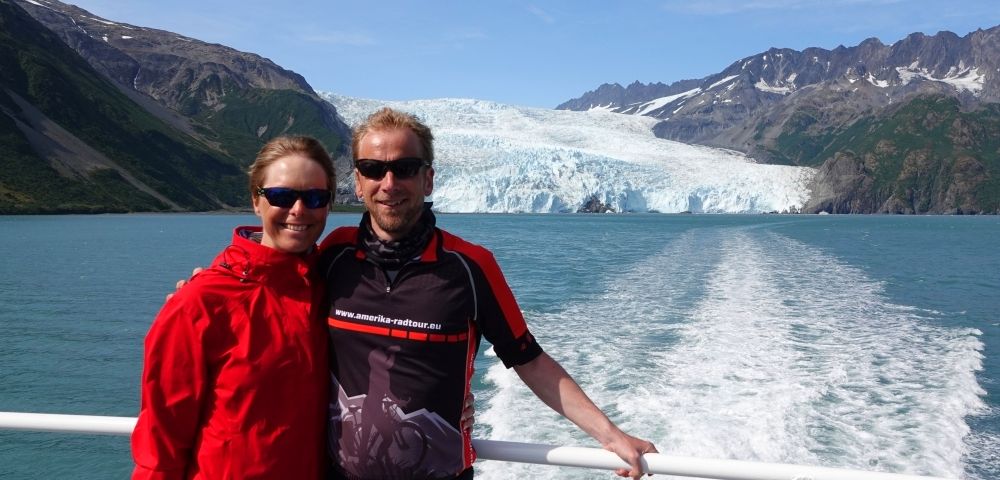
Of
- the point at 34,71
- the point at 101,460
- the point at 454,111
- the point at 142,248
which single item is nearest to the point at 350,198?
the point at 454,111

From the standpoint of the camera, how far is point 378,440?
2383mm

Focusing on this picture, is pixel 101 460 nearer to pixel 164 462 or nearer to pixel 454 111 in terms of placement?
pixel 164 462

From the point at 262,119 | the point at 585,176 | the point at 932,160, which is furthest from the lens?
the point at 262,119

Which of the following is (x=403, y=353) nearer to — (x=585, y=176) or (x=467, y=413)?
(x=467, y=413)

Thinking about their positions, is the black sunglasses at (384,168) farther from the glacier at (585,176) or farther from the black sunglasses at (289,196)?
the glacier at (585,176)

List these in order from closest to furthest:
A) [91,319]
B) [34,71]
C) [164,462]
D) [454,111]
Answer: [164,462], [91,319], [454,111], [34,71]


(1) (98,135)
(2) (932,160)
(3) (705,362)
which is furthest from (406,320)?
(2) (932,160)

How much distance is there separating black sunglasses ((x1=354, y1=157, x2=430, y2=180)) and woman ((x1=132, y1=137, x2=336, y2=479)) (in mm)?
154

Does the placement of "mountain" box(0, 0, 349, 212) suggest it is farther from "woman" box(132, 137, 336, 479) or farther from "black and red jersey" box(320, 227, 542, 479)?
"black and red jersey" box(320, 227, 542, 479)

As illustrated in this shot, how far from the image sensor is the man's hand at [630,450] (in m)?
2.44

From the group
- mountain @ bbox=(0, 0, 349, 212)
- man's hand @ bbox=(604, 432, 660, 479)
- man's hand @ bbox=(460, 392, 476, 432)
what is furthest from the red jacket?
mountain @ bbox=(0, 0, 349, 212)

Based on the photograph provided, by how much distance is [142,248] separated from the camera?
3759cm

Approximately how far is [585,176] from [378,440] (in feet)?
261

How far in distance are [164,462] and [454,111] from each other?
3978 inches
